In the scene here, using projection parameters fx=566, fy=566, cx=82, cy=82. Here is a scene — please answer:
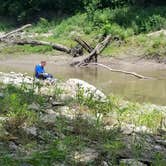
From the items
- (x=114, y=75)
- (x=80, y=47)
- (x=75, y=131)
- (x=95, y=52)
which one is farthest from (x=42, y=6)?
(x=75, y=131)

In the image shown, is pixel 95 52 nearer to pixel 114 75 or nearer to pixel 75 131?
pixel 114 75

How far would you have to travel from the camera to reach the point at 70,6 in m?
36.0

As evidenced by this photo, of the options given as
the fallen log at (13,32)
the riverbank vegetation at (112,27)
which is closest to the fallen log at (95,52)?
the riverbank vegetation at (112,27)

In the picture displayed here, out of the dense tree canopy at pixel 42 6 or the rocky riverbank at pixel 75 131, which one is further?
the dense tree canopy at pixel 42 6

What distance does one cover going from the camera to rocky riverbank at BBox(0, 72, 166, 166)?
22.9 ft

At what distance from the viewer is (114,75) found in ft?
76.1

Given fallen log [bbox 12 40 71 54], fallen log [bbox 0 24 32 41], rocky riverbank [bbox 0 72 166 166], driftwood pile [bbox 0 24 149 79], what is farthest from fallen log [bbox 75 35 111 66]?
rocky riverbank [bbox 0 72 166 166]

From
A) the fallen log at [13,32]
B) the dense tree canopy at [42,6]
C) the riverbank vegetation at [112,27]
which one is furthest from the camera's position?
the dense tree canopy at [42,6]

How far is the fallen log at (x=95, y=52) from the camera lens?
25.8 m

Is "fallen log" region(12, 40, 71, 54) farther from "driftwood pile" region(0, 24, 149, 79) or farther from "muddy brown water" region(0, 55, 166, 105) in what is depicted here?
"muddy brown water" region(0, 55, 166, 105)

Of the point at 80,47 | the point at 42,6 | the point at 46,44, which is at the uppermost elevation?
the point at 42,6

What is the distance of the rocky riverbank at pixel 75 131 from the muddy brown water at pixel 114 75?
6.70m

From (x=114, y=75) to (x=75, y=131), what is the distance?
15.1 metres

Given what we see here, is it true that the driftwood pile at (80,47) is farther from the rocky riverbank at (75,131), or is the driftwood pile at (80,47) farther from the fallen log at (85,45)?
the rocky riverbank at (75,131)
